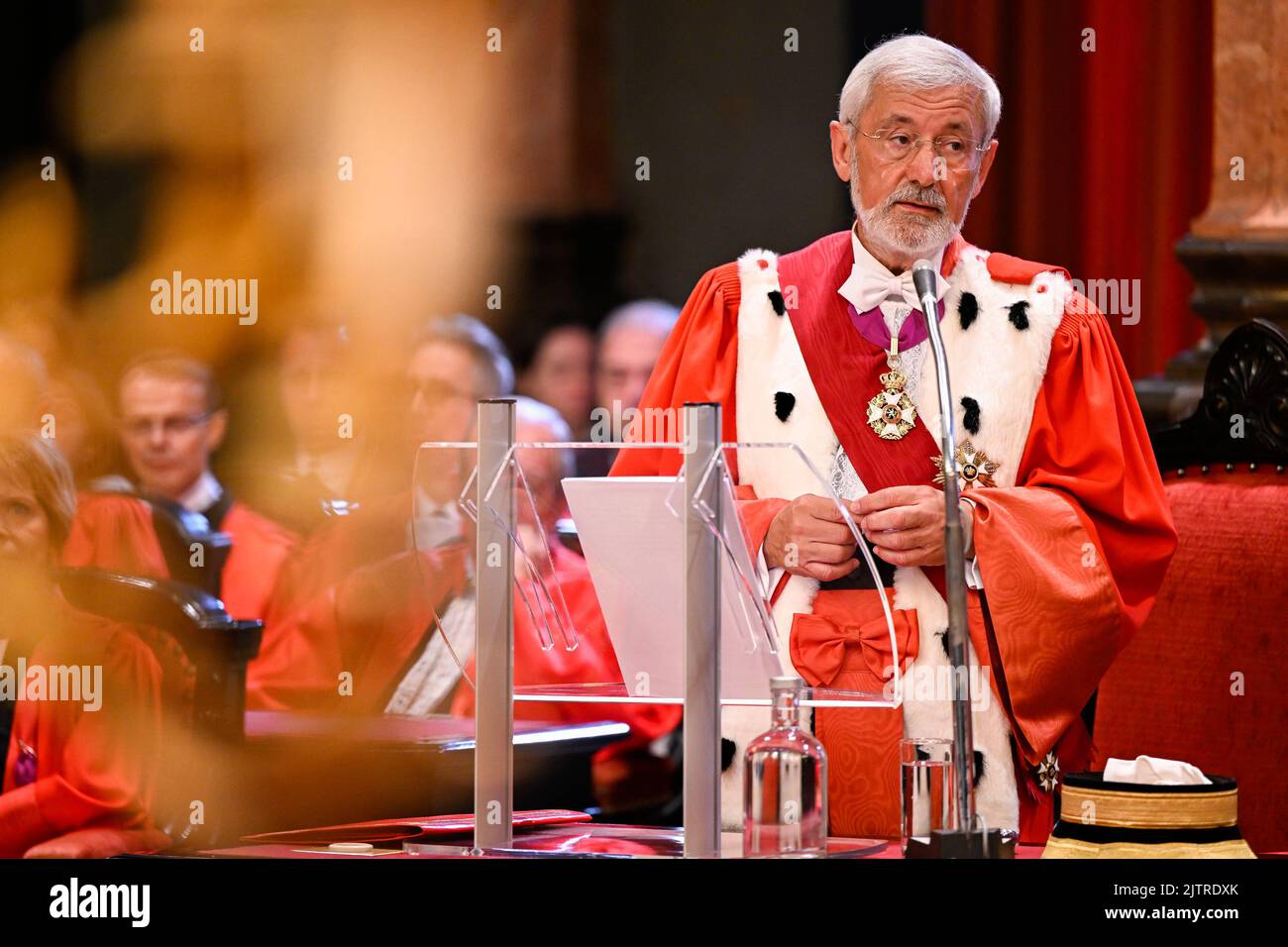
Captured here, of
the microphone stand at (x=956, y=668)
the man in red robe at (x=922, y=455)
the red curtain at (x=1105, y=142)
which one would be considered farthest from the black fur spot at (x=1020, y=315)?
the red curtain at (x=1105, y=142)

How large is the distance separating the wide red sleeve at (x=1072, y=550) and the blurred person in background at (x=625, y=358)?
2.41m

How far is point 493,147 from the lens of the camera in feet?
20.8

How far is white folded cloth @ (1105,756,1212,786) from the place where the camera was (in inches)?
72.6

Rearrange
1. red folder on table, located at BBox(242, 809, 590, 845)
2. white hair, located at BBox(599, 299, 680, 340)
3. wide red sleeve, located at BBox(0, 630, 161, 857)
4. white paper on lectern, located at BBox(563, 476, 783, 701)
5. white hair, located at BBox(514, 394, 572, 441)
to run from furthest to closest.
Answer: white hair, located at BBox(599, 299, 680, 340)
white hair, located at BBox(514, 394, 572, 441)
wide red sleeve, located at BBox(0, 630, 161, 857)
red folder on table, located at BBox(242, 809, 590, 845)
white paper on lectern, located at BBox(563, 476, 783, 701)

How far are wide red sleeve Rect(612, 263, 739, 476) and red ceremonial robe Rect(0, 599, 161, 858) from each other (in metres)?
1.41

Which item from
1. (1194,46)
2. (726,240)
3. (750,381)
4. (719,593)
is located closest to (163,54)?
(726,240)

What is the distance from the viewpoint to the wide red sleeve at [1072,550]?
2490mm

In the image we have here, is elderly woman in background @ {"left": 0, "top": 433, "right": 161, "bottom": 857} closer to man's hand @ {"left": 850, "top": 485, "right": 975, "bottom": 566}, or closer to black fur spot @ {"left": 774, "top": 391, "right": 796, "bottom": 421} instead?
black fur spot @ {"left": 774, "top": 391, "right": 796, "bottom": 421}

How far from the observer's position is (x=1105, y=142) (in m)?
4.76

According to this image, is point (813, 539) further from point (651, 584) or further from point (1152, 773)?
point (1152, 773)

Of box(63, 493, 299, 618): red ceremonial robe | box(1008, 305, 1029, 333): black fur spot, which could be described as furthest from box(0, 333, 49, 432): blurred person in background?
box(1008, 305, 1029, 333): black fur spot

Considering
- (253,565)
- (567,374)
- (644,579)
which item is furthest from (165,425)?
(644,579)
